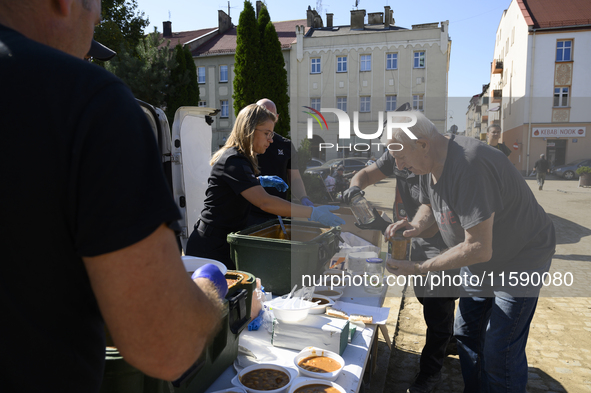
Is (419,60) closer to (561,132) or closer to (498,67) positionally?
(561,132)

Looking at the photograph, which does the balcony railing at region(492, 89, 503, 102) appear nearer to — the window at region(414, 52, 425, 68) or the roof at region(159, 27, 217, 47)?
the window at region(414, 52, 425, 68)

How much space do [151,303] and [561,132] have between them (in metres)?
22.3

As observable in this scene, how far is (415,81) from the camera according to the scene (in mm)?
20875

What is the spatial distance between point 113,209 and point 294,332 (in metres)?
1.24

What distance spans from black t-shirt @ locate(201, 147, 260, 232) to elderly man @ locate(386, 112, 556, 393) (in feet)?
2.88

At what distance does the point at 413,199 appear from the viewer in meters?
3.05

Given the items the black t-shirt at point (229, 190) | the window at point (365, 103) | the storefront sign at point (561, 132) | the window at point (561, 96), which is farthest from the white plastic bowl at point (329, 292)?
the window at point (365, 103)

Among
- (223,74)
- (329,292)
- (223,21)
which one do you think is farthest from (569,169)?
(223,21)

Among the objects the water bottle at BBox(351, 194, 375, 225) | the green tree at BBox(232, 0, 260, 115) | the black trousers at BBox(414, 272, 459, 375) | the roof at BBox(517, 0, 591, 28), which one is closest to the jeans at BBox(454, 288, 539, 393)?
the black trousers at BBox(414, 272, 459, 375)

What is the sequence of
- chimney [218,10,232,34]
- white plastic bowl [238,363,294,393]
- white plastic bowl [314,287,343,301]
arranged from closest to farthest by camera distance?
1. white plastic bowl [238,363,294,393]
2. white plastic bowl [314,287,343,301]
3. chimney [218,10,232,34]

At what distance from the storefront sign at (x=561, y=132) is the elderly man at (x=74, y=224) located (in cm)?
2186

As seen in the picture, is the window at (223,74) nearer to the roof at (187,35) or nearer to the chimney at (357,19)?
the roof at (187,35)

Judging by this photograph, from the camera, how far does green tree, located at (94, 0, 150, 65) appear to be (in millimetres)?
14078

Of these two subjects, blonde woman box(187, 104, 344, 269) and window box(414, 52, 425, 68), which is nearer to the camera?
blonde woman box(187, 104, 344, 269)
